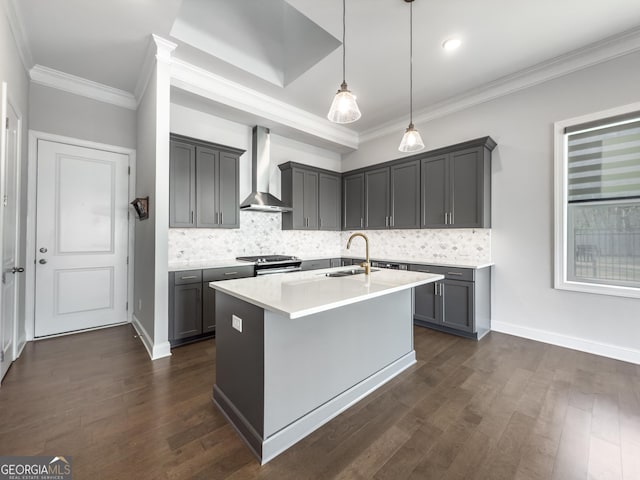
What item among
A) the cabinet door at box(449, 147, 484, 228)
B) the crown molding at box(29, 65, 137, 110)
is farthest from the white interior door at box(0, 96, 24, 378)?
the cabinet door at box(449, 147, 484, 228)

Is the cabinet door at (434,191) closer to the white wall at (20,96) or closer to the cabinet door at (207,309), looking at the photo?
the cabinet door at (207,309)

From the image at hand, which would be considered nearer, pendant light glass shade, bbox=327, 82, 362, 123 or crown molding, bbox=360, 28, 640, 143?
pendant light glass shade, bbox=327, 82, 362, 123

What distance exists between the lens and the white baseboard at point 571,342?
2.75 metres

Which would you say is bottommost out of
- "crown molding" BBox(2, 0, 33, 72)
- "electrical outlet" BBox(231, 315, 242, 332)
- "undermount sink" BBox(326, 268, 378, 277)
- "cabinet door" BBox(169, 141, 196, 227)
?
"electrical outlet" BBox(231, 315, 242, 332)

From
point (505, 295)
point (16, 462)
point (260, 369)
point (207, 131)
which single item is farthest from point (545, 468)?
point (207, 131)

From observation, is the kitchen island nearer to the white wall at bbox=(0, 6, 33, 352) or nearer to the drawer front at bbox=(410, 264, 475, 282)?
the drawer front at bbox=(410, 264, 475, 282)

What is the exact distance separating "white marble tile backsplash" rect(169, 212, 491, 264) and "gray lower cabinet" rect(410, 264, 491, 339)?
41cm

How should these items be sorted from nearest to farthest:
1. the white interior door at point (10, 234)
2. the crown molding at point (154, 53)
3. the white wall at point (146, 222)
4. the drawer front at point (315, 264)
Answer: the white interior door at point (10, 234) < the crown molding at point (154, 53) < the white wall at point (146, 222) < the drawer front at point (315, 264)

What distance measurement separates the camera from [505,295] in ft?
11.7

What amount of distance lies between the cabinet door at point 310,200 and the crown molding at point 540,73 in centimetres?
176

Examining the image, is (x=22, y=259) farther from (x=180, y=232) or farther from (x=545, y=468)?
(x=545, y=468)

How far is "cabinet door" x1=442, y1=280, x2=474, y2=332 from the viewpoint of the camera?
3309 mm

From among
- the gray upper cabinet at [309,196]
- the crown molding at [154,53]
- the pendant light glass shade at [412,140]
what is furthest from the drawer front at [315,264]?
the crown molding at [154,53]

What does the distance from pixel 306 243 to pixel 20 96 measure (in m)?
3.95
